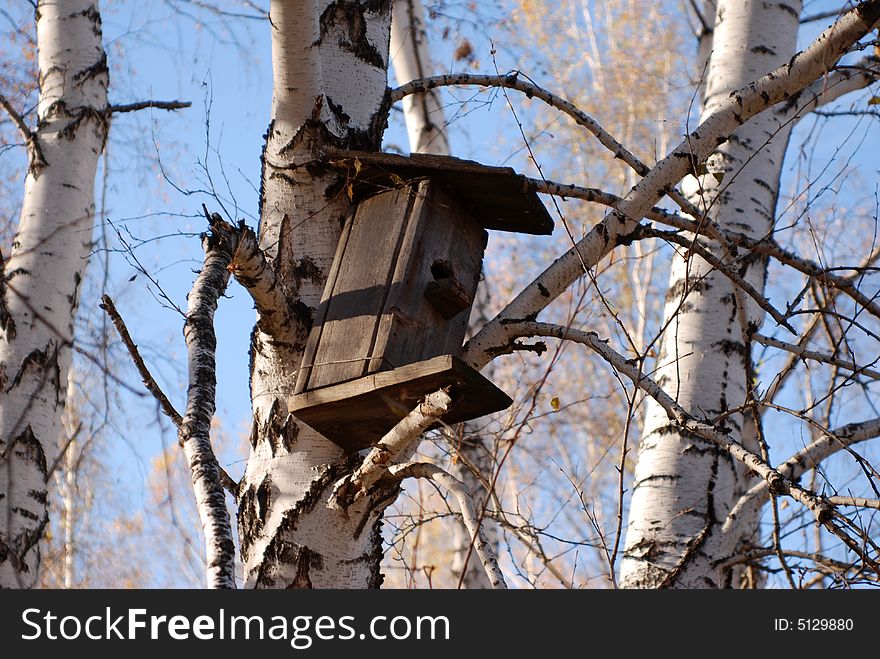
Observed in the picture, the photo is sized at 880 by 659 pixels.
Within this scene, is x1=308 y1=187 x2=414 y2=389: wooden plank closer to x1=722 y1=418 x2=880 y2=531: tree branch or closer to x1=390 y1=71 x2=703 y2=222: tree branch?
A: x1=390 y1=71 x2=703 y2=222: tree branch

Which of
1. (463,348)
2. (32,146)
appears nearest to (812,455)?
(463,348)

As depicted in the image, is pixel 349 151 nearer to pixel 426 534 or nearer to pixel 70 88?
pixel 70 88

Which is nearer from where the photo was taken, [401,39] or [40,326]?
[40,326]

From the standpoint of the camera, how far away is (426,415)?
2.26 metres

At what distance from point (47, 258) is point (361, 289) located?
58.5 inches

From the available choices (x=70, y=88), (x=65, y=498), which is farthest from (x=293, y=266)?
(x=65, y=498)

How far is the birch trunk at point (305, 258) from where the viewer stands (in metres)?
2.41

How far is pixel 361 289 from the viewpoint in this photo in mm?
2650

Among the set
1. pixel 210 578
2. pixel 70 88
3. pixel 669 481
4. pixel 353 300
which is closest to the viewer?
pixel 210 578

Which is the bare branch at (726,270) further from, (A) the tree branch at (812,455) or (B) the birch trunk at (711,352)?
(A) the tree branch at (812,455)

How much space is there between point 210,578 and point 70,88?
2.73 metres

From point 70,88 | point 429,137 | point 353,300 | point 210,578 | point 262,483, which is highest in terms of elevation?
point 429,137

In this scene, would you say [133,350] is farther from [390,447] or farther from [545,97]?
[545,97]

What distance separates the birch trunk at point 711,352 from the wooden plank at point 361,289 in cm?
80
